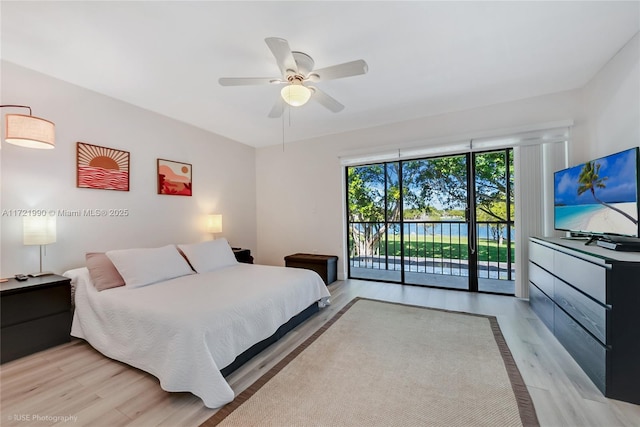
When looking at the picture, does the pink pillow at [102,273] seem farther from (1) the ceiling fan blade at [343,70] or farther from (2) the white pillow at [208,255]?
(1) the ceiling fan blade at [343,70]

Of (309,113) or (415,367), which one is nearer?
(415,367)

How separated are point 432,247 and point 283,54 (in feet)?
13.7

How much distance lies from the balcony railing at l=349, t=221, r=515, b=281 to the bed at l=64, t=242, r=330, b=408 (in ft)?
7.14

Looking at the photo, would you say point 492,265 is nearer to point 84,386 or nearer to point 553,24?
point 553,24

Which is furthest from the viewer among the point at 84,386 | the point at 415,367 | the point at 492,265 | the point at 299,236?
the point at 299,236

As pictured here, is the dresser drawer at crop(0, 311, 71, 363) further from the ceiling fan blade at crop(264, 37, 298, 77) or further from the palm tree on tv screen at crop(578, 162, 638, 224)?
the palm tree on tv screen at crop(578, 162, 638, 224)

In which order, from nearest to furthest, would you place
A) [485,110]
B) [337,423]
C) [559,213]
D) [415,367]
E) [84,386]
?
1. [337,423]
2. [84,386]
3. [415,367]
4. [559,213]
5. [485,110]

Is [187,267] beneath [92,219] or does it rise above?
beneath

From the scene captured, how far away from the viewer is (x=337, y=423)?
144 centimetres

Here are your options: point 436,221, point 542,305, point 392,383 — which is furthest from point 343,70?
point 436,221

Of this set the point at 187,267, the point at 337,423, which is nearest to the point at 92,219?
the point at 187,267

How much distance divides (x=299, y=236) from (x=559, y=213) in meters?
3.77

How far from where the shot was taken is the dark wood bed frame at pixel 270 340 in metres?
1.92

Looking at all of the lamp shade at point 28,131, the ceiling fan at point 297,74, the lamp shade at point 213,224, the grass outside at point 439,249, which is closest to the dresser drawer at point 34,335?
the lamp shade at point 28,131
